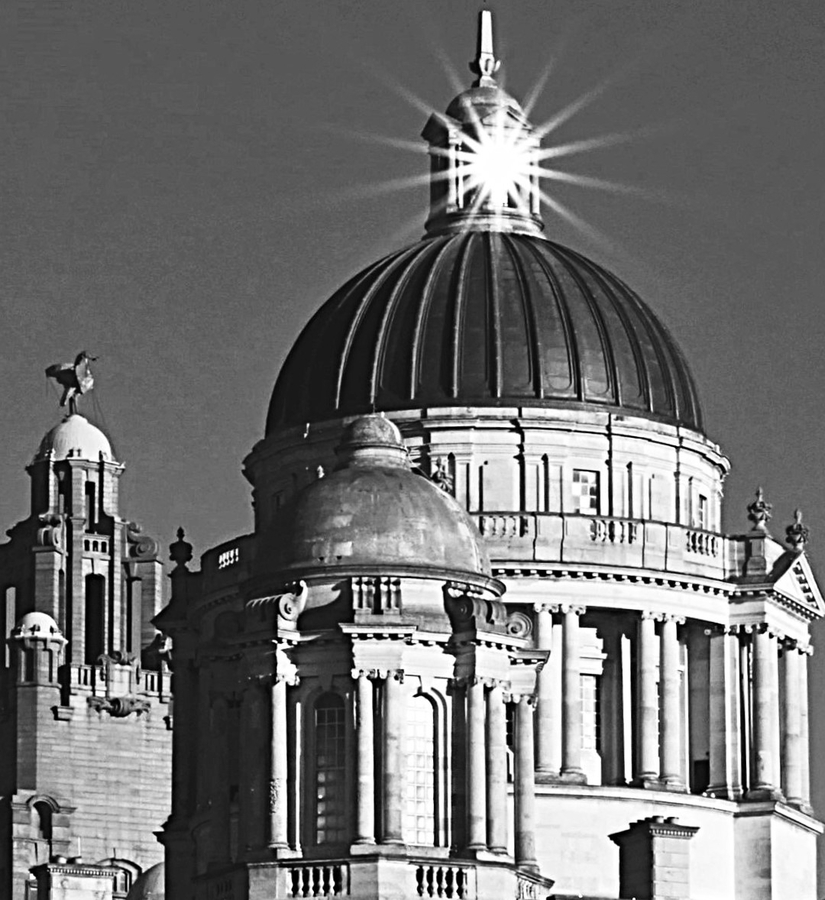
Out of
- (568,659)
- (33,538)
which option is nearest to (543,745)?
(568,659)

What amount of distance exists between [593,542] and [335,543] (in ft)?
80.5

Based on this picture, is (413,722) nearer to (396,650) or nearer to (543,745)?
(396,650)

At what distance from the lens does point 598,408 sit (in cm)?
17075

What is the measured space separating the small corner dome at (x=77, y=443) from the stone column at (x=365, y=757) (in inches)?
2123

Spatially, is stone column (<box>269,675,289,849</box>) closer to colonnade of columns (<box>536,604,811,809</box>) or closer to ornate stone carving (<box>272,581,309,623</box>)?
ornate stone carving (<box>272,581,309,623</box>)

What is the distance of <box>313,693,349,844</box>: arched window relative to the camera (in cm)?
14200

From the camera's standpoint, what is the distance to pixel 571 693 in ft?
549

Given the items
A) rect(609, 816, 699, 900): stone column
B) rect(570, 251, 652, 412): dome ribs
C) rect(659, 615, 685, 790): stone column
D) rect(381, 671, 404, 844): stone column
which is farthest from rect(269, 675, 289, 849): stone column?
rect(570, 251, 652, 412): dome ribs

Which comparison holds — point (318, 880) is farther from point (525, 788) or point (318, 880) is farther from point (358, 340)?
point (358, 340)

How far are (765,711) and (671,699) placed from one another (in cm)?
386

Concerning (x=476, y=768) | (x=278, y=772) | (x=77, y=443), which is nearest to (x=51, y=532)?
(x=77, y=443)

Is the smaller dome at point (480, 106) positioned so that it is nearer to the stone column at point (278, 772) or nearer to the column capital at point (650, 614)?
the column capital at point (650, 614)

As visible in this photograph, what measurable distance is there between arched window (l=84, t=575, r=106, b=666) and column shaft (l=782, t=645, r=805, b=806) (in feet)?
102

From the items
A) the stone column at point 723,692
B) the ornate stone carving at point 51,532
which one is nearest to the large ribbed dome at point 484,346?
the stone column at point 723,692
